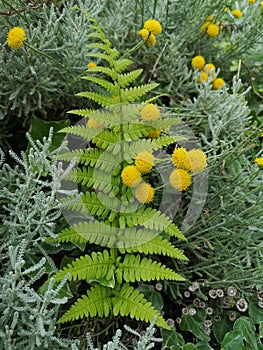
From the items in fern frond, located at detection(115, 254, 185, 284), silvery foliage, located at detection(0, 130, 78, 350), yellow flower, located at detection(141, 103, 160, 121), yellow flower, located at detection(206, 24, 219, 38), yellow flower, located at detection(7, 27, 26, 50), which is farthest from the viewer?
yellow flower, located at detection(206, 24, 219, 38)

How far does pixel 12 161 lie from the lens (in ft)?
5.24

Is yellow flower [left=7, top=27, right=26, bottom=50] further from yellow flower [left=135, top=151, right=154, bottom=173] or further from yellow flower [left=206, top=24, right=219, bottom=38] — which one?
yellow flower [left=206, top=24, right=219, bottom=38]

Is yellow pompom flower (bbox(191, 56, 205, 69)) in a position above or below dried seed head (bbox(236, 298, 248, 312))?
above

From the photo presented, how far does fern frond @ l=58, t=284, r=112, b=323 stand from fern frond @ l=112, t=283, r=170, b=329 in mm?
20

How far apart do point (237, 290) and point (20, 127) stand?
3.08 ft

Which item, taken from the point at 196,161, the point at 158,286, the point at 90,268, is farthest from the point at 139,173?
the point at 158,286

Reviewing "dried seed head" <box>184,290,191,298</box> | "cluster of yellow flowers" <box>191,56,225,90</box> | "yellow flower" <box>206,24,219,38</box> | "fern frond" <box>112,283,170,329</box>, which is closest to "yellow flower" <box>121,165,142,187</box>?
"fern frond" <box>112,283,170,329</box>

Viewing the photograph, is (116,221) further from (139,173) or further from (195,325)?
(195,325)

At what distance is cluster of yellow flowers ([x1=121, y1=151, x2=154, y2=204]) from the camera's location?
1.18 meters

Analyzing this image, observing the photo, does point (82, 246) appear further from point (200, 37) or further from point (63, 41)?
point (200, 37)

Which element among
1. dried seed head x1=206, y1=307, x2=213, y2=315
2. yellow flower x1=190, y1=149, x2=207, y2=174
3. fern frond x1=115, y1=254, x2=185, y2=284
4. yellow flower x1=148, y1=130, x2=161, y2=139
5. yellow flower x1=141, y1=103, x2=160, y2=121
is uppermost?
yellow flower x1=141, y1=103, x2=160, y2=121

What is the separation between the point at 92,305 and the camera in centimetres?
116

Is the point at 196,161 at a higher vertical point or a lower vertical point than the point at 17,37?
lower

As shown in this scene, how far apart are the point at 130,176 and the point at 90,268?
0.82 ft
